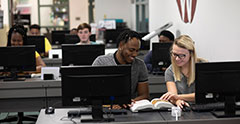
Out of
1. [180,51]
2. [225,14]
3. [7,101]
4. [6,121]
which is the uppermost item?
[225,14]

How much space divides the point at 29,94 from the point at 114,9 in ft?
35.3

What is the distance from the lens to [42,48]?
27.1 ft

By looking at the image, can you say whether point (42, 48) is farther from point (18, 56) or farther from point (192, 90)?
point (192, 90)

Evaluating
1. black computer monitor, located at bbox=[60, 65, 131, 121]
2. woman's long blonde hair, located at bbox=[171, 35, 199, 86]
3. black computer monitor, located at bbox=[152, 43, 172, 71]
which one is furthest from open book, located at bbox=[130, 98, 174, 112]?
black computer monitor, located at bbox=[152, 43, 172, 71]

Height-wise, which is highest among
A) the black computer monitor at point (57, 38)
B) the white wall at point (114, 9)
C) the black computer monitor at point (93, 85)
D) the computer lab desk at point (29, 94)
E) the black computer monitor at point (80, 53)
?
the white wall at point (114, 9)

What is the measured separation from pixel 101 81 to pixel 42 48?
5.06m

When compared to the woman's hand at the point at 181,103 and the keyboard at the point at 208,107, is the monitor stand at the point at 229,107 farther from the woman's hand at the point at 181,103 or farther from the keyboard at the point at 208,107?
the woman's hand at the point at 181,103

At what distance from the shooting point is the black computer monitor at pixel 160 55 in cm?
582

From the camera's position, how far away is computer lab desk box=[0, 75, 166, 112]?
5406 millimetres

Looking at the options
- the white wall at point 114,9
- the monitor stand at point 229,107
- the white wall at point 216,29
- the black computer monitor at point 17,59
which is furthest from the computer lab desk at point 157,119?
the white wall at point 114,9

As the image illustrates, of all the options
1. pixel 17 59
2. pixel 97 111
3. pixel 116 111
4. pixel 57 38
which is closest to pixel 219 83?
pixel 116 111

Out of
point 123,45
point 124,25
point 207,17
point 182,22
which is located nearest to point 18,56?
point 123,45

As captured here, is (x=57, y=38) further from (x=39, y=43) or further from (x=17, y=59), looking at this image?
(x=17, y=59)

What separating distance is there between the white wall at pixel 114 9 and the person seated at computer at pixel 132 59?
11.5 metres
